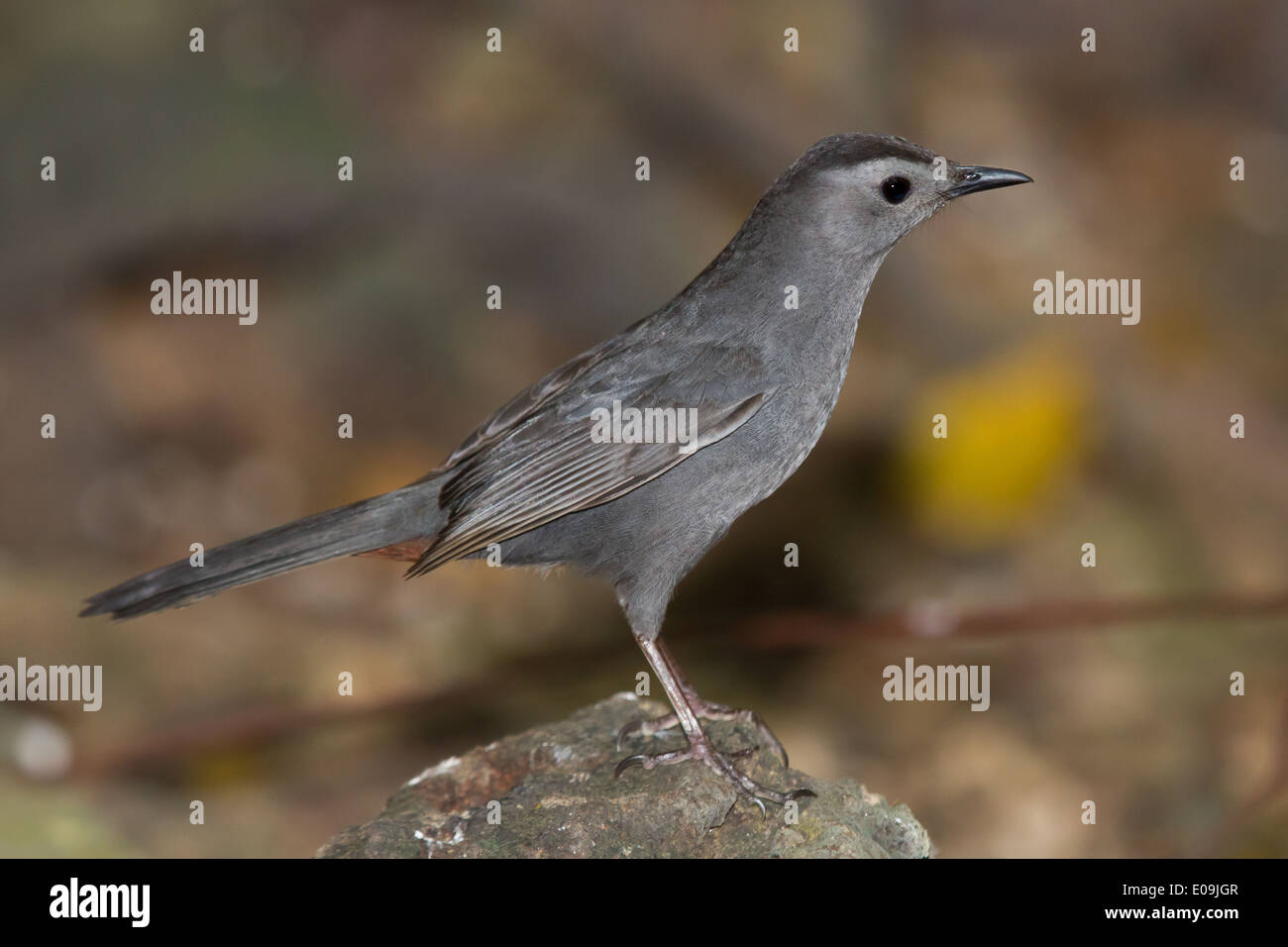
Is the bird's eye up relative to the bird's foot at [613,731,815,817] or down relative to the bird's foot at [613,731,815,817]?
up

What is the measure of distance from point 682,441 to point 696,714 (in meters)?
1.11

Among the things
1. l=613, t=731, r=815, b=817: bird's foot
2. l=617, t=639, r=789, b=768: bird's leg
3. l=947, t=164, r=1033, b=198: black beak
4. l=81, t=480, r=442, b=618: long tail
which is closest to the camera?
l=613, t=731, r=815, b=817: bird's foot

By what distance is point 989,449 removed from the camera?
8164mm

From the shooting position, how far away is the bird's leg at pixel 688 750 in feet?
15.4

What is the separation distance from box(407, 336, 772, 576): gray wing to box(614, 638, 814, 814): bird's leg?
630 mm

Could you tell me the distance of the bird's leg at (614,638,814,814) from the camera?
470 centimetres

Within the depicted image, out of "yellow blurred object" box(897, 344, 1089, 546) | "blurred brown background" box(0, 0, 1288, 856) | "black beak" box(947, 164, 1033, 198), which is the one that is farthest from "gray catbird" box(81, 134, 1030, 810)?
"yellow blurred object" box(897, 344, 1089, 546)

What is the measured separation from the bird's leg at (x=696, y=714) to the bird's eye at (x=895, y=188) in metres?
1.82

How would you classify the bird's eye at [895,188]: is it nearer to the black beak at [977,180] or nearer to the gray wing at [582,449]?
the black beak at [977,180]

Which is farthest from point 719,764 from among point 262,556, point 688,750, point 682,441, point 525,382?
point 525,382

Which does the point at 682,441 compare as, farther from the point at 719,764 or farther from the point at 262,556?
the point at 262,556

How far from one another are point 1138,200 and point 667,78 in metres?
5.01

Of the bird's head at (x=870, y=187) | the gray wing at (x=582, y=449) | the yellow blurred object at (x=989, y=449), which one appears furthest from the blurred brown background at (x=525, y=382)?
the bird's head at (x=870, y=187)

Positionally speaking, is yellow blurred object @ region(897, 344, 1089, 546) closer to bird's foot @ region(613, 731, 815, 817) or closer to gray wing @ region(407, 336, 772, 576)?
gray wing @ region(407, 336, 772, 576)
